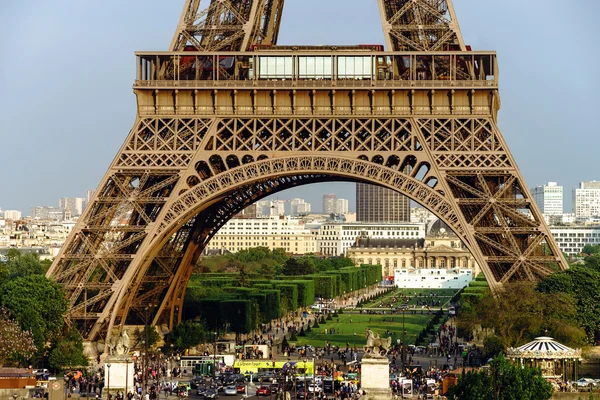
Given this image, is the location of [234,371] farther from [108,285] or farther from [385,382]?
[385,382]

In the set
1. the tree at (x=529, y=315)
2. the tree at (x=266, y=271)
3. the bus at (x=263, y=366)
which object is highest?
the tree at (x=266, y=271)

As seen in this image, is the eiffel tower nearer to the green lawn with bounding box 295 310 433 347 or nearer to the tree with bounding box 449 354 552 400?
the tree with bounding box 449 354 552 400

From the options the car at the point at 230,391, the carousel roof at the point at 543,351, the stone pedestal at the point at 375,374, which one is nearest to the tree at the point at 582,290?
the carousel roof at the point at 543,351

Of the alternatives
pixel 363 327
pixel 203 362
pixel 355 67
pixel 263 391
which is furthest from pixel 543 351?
pixel 363 327

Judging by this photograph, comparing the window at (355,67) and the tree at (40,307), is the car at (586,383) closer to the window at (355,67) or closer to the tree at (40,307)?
the window at (355,67)

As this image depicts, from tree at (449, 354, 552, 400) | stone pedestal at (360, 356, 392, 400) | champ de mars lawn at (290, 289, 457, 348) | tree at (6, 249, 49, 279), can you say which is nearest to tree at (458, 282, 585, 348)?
stone pedestal at (360, 356, 392, 400)

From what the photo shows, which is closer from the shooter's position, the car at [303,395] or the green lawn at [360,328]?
the car at [303,395]
